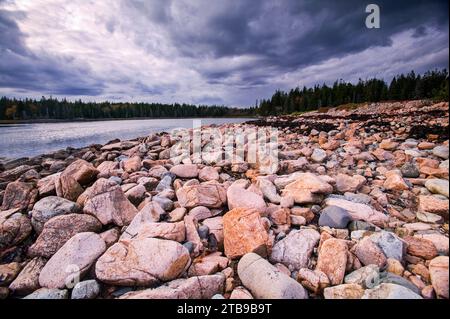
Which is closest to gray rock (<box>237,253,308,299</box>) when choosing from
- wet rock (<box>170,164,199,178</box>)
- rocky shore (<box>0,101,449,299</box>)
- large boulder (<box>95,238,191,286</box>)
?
rocky shore (<box>0,101,449,299</box>)

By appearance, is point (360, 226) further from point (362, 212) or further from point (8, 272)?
point (8, 272)

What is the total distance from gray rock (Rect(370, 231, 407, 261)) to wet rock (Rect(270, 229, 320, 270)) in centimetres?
56

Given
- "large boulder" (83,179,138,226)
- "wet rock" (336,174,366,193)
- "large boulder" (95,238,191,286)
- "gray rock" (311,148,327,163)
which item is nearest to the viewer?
"large boulder" (95,238,191,286)

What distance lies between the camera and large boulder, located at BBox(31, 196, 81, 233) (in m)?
2.92

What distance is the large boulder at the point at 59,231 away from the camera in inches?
97.3

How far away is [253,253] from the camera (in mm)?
2174

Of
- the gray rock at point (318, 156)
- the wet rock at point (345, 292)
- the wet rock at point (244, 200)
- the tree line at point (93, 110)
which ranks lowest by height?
the wet rock at point (345, 292)

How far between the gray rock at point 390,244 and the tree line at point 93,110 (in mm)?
70170

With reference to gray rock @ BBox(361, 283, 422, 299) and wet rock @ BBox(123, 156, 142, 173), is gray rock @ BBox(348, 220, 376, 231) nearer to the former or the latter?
gray rock @ BBox(361, 283, 422, 299)

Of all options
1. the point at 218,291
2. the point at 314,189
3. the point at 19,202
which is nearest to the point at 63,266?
the point at 218,291

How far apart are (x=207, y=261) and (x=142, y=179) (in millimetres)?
2593

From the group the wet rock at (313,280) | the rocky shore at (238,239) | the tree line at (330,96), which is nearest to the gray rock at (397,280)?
the rocky shore at (238,239)

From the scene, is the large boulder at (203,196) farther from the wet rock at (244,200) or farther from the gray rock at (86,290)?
the gray rock at (86,290)
